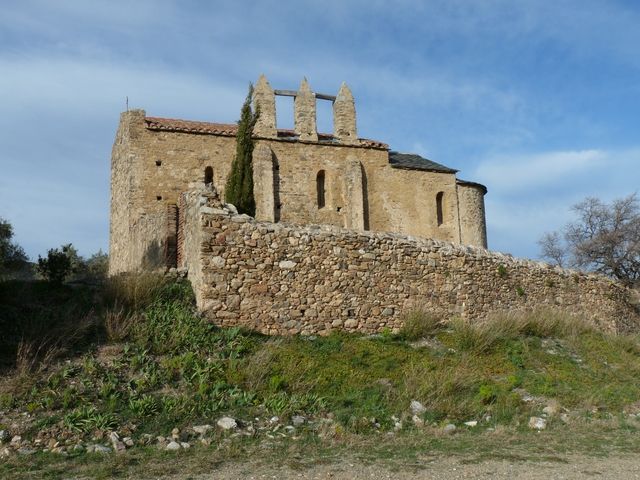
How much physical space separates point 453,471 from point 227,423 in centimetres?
296

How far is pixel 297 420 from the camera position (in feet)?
28.4

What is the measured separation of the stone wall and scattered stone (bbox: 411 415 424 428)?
4.07 meters

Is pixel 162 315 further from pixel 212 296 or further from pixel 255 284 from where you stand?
pixel 255 284

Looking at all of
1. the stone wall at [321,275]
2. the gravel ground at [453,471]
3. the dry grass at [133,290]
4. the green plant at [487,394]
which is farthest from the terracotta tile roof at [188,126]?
the gravel ground at [453,471]

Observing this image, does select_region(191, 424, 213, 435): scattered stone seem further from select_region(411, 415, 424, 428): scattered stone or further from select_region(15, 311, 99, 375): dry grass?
select_region(411, 415, 424, 428): scattered stone

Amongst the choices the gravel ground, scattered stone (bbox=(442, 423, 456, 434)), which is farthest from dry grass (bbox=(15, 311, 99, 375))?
scattered stone (bbox=(442, 423, 456, 434))

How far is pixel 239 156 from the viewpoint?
23.5 metres

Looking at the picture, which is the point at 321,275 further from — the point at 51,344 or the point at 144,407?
the point at 144,407

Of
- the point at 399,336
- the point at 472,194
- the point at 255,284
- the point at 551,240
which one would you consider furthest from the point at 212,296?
the point at 551,240

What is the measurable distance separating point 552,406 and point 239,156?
52.0 ft

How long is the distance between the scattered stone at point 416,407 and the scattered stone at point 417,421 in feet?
0.60

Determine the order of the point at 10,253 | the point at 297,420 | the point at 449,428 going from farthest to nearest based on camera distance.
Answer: the point at 10,253, the point at 449,428, the point at 297,420

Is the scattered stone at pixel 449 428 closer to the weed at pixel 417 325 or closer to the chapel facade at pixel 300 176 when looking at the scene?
the weed at pixel 417 325

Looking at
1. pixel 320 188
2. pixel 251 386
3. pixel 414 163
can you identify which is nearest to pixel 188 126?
pixel 320 188
